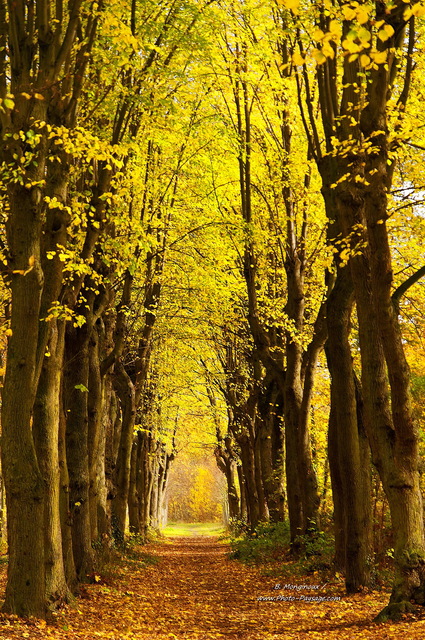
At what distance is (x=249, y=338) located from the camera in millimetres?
22453

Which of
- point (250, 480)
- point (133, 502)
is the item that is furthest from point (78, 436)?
point (250, 480)

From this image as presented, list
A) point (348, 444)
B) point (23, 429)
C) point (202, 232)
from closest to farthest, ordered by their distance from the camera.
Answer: point (23, 429)
point (348, 444)
point (202, 232)

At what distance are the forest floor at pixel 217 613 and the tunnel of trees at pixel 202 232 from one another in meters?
0.50

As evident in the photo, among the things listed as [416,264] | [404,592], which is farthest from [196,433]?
[404,592]

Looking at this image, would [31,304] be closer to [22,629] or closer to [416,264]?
[22,629]

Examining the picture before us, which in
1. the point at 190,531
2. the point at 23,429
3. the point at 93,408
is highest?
the point at 93,408

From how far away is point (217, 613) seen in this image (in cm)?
1095

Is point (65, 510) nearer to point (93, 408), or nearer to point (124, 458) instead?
point (93, 408)

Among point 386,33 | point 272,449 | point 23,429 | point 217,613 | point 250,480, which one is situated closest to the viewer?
point 386,33

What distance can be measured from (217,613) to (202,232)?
394 inches

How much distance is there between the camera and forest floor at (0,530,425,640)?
7828 mm

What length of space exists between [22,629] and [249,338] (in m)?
15.6

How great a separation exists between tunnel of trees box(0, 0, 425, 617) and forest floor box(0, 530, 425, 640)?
50cm

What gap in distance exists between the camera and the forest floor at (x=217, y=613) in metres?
7.83
